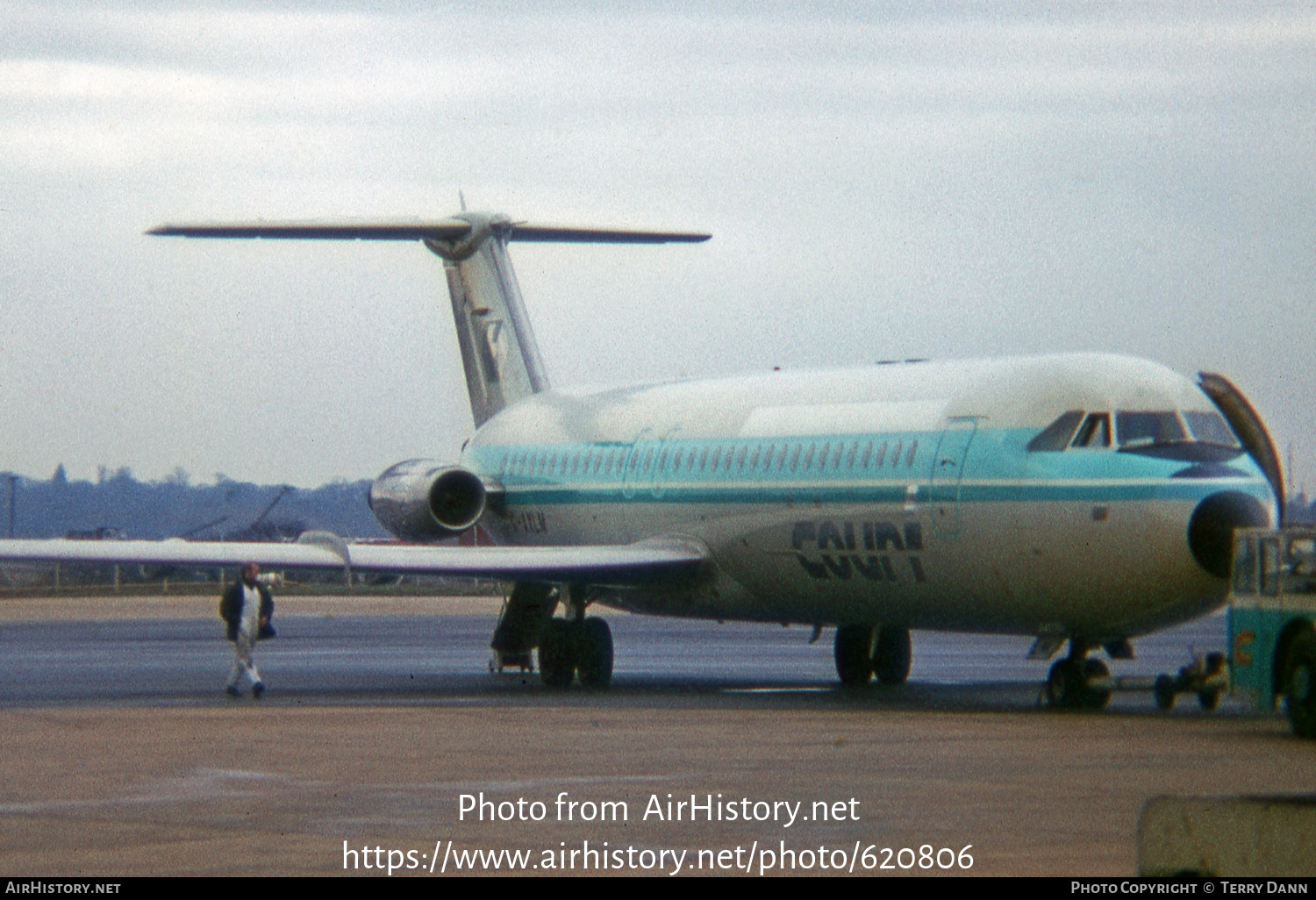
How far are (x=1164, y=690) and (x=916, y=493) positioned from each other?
10.8 feet

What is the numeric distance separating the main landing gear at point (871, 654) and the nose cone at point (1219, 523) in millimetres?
6516

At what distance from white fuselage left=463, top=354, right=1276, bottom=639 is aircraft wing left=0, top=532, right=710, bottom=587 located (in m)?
0.60

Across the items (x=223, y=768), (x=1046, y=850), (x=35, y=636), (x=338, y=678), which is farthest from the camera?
(x=35, y=636)

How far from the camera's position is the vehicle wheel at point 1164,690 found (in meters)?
20.9

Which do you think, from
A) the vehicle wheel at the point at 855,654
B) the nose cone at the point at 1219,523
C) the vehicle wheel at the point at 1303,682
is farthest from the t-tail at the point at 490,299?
the vehicle wheel at the point at 1303,682

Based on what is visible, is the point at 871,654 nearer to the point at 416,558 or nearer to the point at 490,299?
the point at 416,558

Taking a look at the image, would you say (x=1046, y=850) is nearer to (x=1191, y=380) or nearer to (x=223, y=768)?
(x=223, y=768)

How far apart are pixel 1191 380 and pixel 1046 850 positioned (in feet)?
37.7

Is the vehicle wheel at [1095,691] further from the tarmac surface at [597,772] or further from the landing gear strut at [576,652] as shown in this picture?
the landing gear strut at [576,652]

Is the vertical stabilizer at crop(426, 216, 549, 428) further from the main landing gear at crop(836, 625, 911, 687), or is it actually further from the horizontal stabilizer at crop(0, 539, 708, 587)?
the main landing gear at crop(836, 625, 911, 687)

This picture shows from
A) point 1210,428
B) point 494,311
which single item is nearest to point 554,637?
Result: point 494,311
